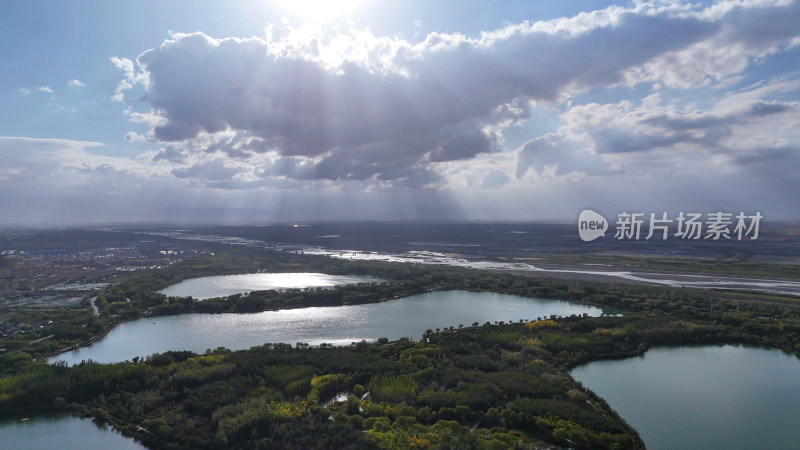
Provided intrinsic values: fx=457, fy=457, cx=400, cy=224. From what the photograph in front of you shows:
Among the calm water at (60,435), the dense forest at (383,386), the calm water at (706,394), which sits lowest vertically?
the calm water at (60,435)

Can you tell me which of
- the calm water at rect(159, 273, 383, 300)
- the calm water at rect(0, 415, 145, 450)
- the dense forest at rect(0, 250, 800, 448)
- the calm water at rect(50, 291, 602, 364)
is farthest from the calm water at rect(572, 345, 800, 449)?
the calm water at rect(159, 273, 383, 300)

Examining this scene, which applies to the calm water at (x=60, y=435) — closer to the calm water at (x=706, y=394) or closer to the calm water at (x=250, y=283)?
the calm water at (x=706, y=394)

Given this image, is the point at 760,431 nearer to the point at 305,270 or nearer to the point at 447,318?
the point at 447,318

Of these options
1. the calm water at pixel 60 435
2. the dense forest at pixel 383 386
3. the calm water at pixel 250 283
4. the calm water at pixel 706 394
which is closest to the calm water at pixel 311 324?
the dense forest at pixel 383 386

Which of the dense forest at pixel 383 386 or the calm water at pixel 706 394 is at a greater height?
the dense forest at pixel 383 386

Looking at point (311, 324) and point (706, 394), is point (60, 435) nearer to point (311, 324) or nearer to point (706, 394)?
point (311, 324)

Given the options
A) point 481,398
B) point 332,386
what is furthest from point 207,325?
point 481,398

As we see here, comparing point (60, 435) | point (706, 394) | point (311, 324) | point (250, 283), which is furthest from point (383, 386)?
point (250, 283)

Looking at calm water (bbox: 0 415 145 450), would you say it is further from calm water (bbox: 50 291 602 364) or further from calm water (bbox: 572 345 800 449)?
calm water (bbox: 572 345 800 449)
